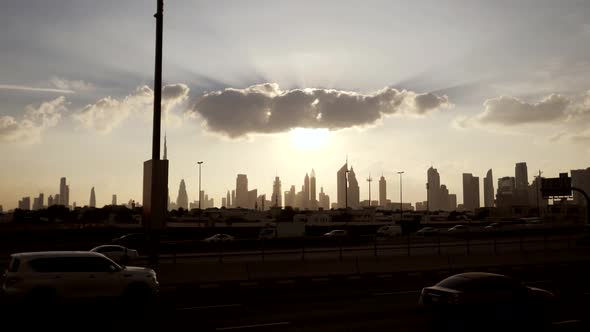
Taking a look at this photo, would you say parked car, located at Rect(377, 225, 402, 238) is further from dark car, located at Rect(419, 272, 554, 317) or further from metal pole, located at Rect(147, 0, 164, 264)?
dark car, located at Rect(419, 272, 554, 317)

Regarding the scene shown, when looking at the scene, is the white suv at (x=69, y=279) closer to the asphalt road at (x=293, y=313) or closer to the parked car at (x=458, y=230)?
the asphalt road at (x=293, y=313)

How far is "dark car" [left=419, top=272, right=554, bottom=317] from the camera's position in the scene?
40.6ft

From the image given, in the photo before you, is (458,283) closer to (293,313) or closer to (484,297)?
(484,297)

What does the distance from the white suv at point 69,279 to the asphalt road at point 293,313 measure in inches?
22.8

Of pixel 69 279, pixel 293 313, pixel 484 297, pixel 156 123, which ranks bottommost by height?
pixel 293 313

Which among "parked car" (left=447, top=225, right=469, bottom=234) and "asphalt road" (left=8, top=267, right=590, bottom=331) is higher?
"asphalt road" (left=8, top=267, right=590, bottom=331)

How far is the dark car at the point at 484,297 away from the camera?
40.6ft

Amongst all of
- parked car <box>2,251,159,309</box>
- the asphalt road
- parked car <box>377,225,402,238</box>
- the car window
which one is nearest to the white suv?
parked car <box>2,251,159,309</box>

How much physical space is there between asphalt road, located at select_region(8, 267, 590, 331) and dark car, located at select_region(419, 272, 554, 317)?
286mm

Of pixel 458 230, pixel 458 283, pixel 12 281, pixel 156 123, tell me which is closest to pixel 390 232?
pixel 458 230

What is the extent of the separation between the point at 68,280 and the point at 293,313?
6.67m

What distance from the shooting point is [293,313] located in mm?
15422

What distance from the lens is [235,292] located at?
20531 millimetres

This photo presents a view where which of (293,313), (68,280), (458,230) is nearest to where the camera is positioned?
(68,280)
